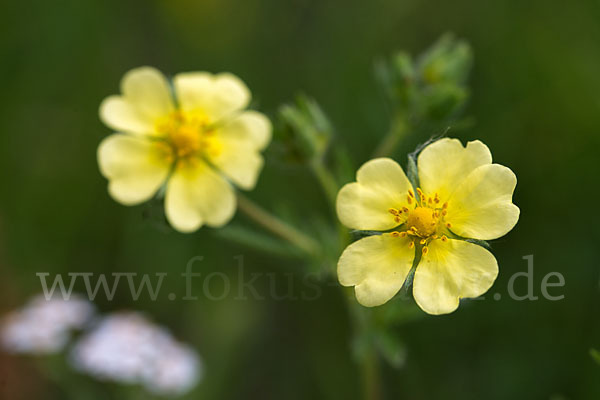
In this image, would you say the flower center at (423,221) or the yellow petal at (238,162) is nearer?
the flower center at (423,221)

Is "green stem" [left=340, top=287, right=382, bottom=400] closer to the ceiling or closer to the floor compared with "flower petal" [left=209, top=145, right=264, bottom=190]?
closer to the floor

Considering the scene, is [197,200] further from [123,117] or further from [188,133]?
[123,117]

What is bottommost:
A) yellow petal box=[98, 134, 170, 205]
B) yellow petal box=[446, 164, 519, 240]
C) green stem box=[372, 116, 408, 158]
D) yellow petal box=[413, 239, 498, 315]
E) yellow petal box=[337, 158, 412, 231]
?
yellow petal box=[413, 239, 498, 315]

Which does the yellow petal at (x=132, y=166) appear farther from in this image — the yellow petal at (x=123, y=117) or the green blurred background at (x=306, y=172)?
the green blurred background at (x=306, y=172)


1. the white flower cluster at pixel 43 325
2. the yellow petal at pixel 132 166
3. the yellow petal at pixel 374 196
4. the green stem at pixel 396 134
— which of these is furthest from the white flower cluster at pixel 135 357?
the yellow petal at pixel 374 196

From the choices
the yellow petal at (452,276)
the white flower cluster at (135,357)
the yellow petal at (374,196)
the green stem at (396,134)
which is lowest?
the yellow petal at (452,276)

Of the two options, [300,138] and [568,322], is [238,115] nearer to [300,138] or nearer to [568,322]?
[300,138]

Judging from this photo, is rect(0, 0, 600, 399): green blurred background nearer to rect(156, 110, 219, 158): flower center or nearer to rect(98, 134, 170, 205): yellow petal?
rect(156, 110, 219, 158): flower center

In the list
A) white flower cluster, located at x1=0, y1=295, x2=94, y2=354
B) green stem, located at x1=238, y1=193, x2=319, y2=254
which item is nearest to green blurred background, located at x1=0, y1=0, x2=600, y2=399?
green stem, located at x1=238, y1=193, x2=319, y2=254
